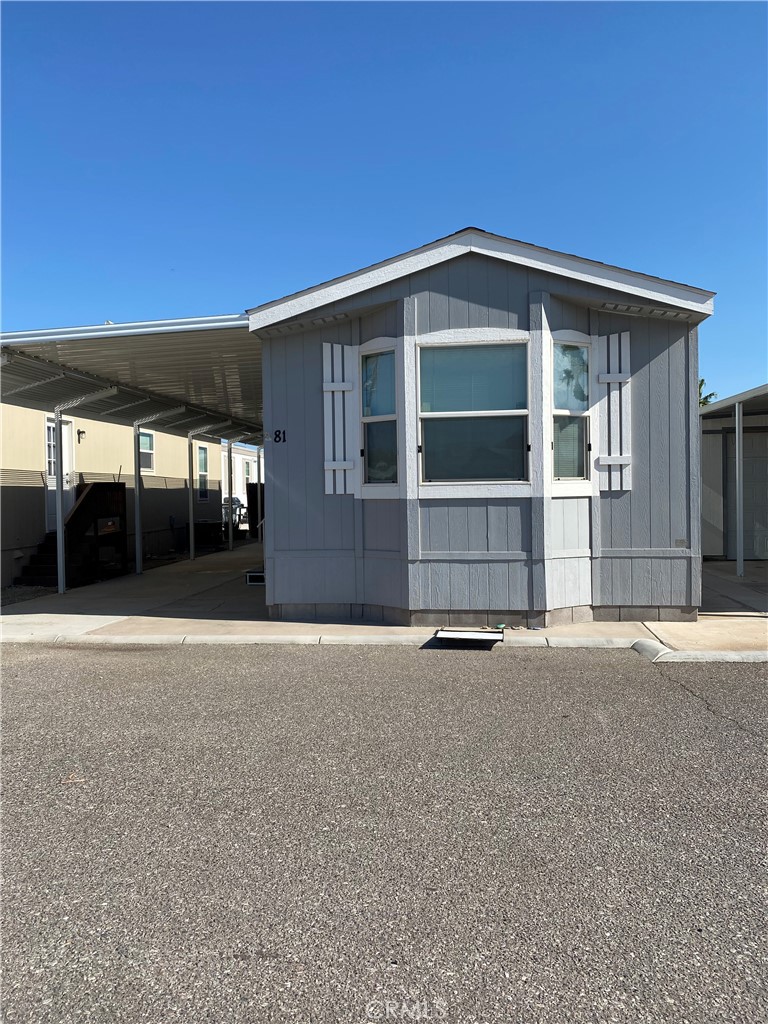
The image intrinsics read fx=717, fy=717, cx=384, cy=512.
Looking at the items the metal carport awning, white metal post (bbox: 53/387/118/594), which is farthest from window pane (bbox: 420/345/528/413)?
white metal post (bbox: 53/387/118/594)

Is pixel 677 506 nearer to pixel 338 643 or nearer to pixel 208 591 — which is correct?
pixel 338 643

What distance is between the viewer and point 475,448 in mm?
7547

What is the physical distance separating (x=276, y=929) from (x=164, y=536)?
17394mm

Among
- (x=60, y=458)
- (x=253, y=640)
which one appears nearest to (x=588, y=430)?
(x=253, y=640)

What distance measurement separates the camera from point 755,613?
326 inches

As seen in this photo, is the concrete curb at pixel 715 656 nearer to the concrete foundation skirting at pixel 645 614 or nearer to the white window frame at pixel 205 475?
the concrete foundation skirting at pixel 645 614

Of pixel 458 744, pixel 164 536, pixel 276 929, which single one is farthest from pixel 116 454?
pixel 276 929

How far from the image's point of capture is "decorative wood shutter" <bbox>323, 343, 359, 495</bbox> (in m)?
8.00

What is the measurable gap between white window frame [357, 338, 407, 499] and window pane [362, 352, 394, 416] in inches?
2.0

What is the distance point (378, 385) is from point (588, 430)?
7.65ft

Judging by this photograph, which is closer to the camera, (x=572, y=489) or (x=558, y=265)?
(x=558, y=265)

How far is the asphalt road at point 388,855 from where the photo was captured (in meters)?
2.18

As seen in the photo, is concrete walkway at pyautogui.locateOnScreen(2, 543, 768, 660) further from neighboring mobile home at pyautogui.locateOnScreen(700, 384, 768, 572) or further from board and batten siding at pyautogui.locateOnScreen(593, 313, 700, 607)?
neighboring mobile home at pyautogui.locateOnScreen(700, 384, 768, 572)

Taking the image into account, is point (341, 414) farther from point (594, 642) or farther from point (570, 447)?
point (594, 642)
